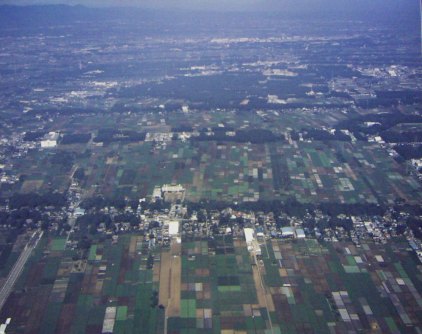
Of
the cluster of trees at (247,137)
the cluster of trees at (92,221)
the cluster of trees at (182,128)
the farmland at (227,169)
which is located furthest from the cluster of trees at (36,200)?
the cluster of trees at (182,128)

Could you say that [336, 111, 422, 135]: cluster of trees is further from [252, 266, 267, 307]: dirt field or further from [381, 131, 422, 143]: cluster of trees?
[252, 266, 267, 307]: dirt field

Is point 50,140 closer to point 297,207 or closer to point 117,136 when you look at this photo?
point 117,136

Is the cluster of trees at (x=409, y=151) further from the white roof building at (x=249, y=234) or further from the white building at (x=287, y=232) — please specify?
the white roof building at (x=249, y=234)

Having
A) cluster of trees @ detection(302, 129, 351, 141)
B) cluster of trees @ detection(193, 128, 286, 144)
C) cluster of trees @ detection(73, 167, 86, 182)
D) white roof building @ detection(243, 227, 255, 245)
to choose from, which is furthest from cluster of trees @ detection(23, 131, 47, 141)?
white roof building @ detection(243, 227, 255, 245)

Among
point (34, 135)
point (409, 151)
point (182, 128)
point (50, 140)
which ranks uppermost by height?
point (409, 151)

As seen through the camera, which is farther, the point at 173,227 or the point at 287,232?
the point at 173,227

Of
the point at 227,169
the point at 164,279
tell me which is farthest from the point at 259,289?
the point at 227,169
